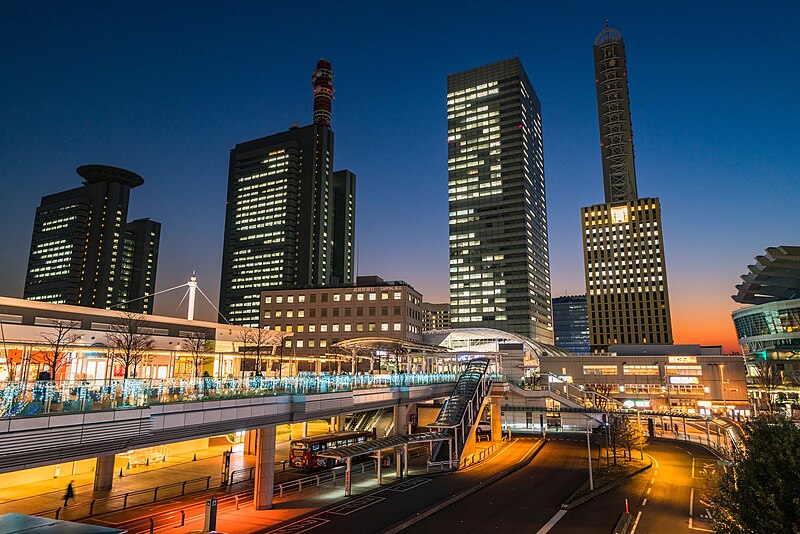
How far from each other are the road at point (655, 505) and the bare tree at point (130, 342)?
43.8 metres

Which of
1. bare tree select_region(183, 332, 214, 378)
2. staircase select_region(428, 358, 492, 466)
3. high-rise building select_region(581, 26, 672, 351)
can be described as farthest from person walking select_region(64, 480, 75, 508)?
high-rise building select_region(581, 26, 672, 351)

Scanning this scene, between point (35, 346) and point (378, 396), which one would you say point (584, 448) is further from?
point (35, 346)

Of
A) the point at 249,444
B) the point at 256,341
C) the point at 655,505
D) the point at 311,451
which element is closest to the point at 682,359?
the point at 256,341

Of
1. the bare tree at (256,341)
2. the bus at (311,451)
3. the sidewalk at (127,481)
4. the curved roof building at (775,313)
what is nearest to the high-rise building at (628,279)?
the curved roof building at (775,313)

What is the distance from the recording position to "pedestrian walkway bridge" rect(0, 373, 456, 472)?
16953 millimetres

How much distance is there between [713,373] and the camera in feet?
338

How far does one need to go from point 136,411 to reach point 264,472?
11136mm

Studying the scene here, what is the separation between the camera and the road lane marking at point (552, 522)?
2590 centimetres

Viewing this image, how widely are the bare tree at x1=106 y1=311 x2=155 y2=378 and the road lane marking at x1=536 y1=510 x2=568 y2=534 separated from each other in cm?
4236

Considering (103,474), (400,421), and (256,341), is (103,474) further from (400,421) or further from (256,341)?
(256,341)

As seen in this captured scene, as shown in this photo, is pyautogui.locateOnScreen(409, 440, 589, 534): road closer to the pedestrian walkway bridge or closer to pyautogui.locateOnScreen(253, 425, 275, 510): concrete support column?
pyautogui.locateOnScreen(253, 425, 275, 510): concrete support column

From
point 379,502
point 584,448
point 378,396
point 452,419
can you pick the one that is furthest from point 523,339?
point 379,502

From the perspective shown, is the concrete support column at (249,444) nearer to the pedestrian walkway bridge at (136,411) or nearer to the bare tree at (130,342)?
the bare tree at (130,342)

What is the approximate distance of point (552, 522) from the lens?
27391 millimetres
